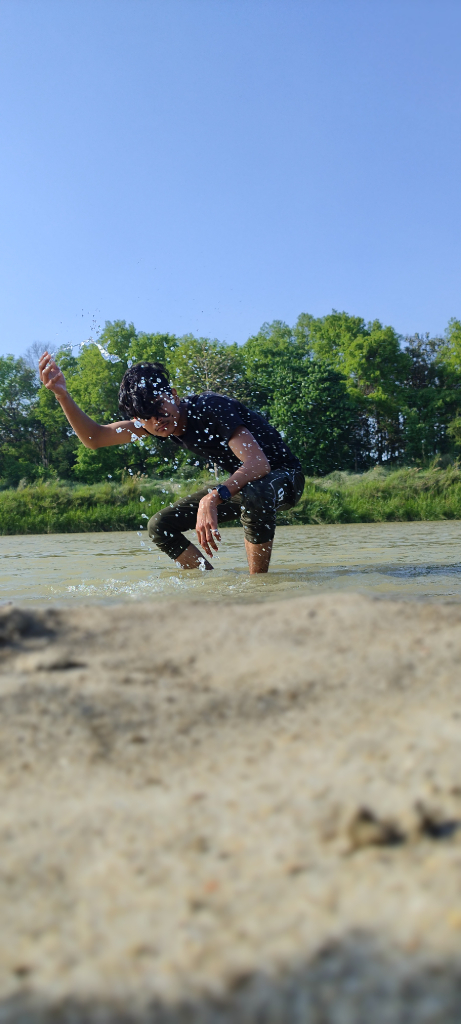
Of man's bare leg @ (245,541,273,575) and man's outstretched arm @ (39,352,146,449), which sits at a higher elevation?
man's outstretched arm @ (39,352,146,449)

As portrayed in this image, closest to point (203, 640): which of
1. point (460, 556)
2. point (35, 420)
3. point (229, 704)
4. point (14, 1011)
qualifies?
point (229, 704)

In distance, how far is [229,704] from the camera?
4.56ft

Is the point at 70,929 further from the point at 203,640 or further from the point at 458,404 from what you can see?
the point at 458,404

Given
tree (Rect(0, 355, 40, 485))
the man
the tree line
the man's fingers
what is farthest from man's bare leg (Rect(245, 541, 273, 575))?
tree (Rect(0, 355, 40, 485))

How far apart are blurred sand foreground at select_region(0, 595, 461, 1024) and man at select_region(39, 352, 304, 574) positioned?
224cm

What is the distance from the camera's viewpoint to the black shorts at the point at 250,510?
168 inches

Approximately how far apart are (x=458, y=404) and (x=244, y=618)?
3827 centimetres

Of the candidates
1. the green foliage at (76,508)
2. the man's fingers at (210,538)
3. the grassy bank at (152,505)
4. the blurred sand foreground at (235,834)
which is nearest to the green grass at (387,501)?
the grassy bank at (152,505)

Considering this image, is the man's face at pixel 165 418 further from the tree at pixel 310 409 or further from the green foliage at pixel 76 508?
the tree at pixel 310 409

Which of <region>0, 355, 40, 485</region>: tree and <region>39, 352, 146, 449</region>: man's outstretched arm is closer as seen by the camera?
<region>39, 352, 146, 449</region>: man's outstretched arm

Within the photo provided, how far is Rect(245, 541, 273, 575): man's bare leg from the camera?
4.44 meters

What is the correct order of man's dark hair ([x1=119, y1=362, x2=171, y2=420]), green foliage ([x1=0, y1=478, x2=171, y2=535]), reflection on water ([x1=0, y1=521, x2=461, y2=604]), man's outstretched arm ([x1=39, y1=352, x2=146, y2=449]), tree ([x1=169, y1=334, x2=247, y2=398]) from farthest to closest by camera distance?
tree ([x1=169, y1=334, x2=247, y2=398]), green foliage ([x1=0, y1=478, x2=171, y2=535]), man's outstretched arm ([x1=39, y1=352, x2=146, y2=449]), man's dark hair ([x1=119, y1=362, x2=171, y2=420]), reflection on water ([x1=0, y1=521, x2=461, y2=604])

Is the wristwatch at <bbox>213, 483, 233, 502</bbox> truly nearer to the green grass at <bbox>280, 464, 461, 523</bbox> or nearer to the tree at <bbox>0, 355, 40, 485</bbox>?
the green grass at <bbox>280, 464, 461, 523</bbox>

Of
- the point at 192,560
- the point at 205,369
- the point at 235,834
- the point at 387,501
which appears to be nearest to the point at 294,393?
the point at 205,369
